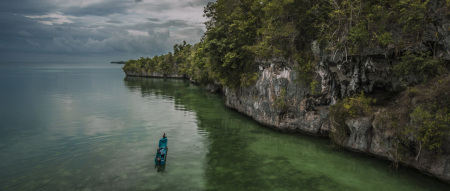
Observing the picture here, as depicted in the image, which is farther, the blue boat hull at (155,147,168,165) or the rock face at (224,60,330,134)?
the rock face at (224,60,330,134)

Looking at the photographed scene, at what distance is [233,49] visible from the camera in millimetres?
25859

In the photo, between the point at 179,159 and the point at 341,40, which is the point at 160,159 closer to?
the point at 179,159

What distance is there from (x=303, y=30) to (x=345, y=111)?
7.17 meters

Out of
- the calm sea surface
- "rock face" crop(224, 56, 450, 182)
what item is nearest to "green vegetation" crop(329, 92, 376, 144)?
"rock face" crop(224, 56, 450, 182)

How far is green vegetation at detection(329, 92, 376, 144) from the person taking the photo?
15.5 m

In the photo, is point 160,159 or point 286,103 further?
point 286,103

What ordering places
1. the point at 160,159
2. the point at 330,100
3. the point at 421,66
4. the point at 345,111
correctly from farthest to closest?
the point at 330,100 → the point at 345,111 → the point at 160,159 → the point at 421,66

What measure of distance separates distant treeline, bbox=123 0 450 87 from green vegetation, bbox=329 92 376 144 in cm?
293

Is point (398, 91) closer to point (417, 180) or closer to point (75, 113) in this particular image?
point (417, 180)

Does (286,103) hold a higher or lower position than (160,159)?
higher

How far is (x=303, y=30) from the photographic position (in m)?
19.6

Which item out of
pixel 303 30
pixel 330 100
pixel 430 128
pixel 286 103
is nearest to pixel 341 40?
pixel 303 30

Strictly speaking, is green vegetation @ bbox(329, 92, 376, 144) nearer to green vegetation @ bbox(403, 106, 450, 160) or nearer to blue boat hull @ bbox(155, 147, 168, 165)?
green vegetation @ bbox(403, 106, 450, 160)

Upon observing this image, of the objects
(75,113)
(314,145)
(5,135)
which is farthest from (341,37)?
(75,113)
